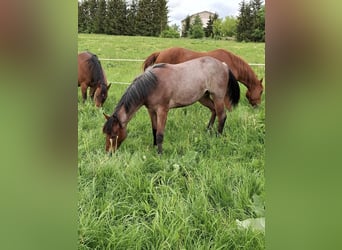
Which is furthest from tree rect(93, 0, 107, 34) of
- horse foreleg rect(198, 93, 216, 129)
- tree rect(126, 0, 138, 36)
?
horse foreleg rect(198, 93, 216, 129)

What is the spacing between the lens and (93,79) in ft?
5.88

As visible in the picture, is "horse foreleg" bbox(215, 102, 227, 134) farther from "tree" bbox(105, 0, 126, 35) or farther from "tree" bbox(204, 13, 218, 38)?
"tree" bbox(105, 0, 126, 35)

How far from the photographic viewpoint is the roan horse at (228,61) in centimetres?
167

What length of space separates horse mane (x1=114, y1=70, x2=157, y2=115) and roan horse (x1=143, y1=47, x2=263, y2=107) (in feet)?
0.19

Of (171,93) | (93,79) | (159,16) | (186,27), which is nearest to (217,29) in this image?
(186,27)

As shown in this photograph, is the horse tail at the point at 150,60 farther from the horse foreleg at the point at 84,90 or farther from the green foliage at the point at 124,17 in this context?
the horse foreleg at the point at 84,90

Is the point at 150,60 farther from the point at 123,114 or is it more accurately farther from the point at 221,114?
the point at 221,114

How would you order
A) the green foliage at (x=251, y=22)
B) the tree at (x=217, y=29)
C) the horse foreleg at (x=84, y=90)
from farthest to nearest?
the horse foreleg at (x=84, y=90), the tree at (x=217, y=29), the green foliage at (x=251, y=22)

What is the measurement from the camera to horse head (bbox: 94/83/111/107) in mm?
1804

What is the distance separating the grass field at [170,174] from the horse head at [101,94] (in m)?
0.03

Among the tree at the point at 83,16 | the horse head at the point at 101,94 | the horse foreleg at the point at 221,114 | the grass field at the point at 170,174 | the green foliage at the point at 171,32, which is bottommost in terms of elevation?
the grass field at the point at 170,174

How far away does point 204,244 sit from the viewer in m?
1.54

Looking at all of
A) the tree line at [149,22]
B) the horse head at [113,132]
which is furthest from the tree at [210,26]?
the horse head at [113,132]
